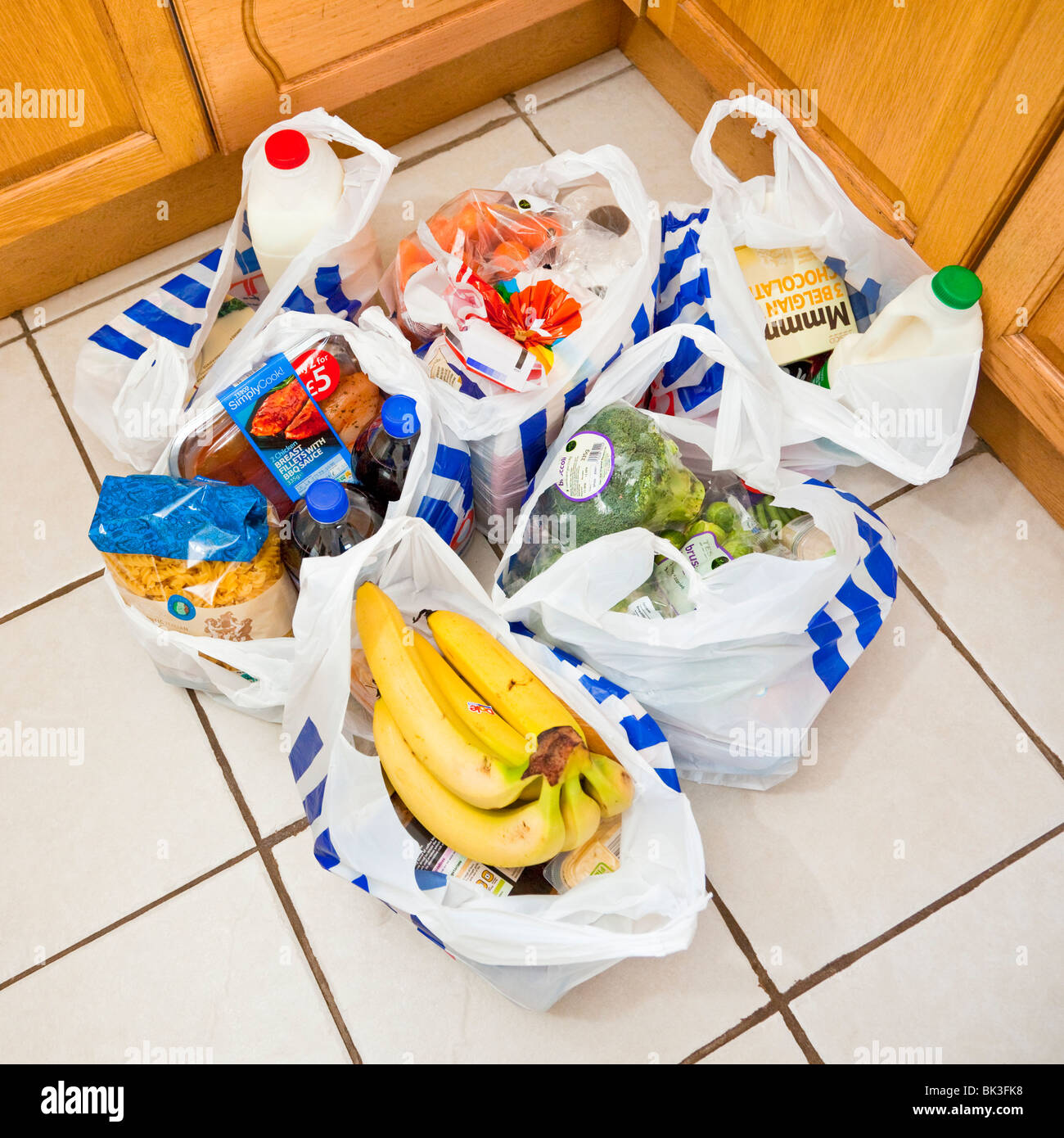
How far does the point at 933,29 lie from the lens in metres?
0.96

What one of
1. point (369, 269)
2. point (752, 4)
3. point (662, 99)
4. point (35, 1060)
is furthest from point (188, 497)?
point (662, 99)

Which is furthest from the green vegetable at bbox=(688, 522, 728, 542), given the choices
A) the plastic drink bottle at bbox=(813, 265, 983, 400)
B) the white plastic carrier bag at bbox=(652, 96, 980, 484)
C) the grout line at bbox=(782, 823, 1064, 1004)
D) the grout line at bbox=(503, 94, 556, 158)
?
the grout line at bbox=(503, 94, 556, 158)

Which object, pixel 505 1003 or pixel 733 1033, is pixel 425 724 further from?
pixel 733 1033

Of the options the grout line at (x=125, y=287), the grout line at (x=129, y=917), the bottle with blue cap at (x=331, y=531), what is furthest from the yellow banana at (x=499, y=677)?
the grout line at (x=125, y=287)

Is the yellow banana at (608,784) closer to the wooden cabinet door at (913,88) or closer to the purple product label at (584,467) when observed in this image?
the purple product label at (584,467)

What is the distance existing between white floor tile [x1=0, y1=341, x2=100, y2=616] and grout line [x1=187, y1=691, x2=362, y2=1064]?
0.24 m

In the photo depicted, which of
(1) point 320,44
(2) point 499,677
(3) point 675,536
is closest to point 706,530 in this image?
(3) point 675,536

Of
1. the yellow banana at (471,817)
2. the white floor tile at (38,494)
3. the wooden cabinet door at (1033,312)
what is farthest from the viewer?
the white floor tile at (38,494)

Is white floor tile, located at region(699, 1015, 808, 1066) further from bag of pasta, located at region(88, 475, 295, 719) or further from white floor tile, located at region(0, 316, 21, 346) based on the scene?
white floor tile, located at region(0, 316, 21, 346)

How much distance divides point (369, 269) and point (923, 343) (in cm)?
62

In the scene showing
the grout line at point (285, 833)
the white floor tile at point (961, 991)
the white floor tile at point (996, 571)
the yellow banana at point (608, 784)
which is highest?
the white floor tile at point (996, 571)

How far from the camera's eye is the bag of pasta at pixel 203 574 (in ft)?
2.93

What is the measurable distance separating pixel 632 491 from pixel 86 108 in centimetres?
72
